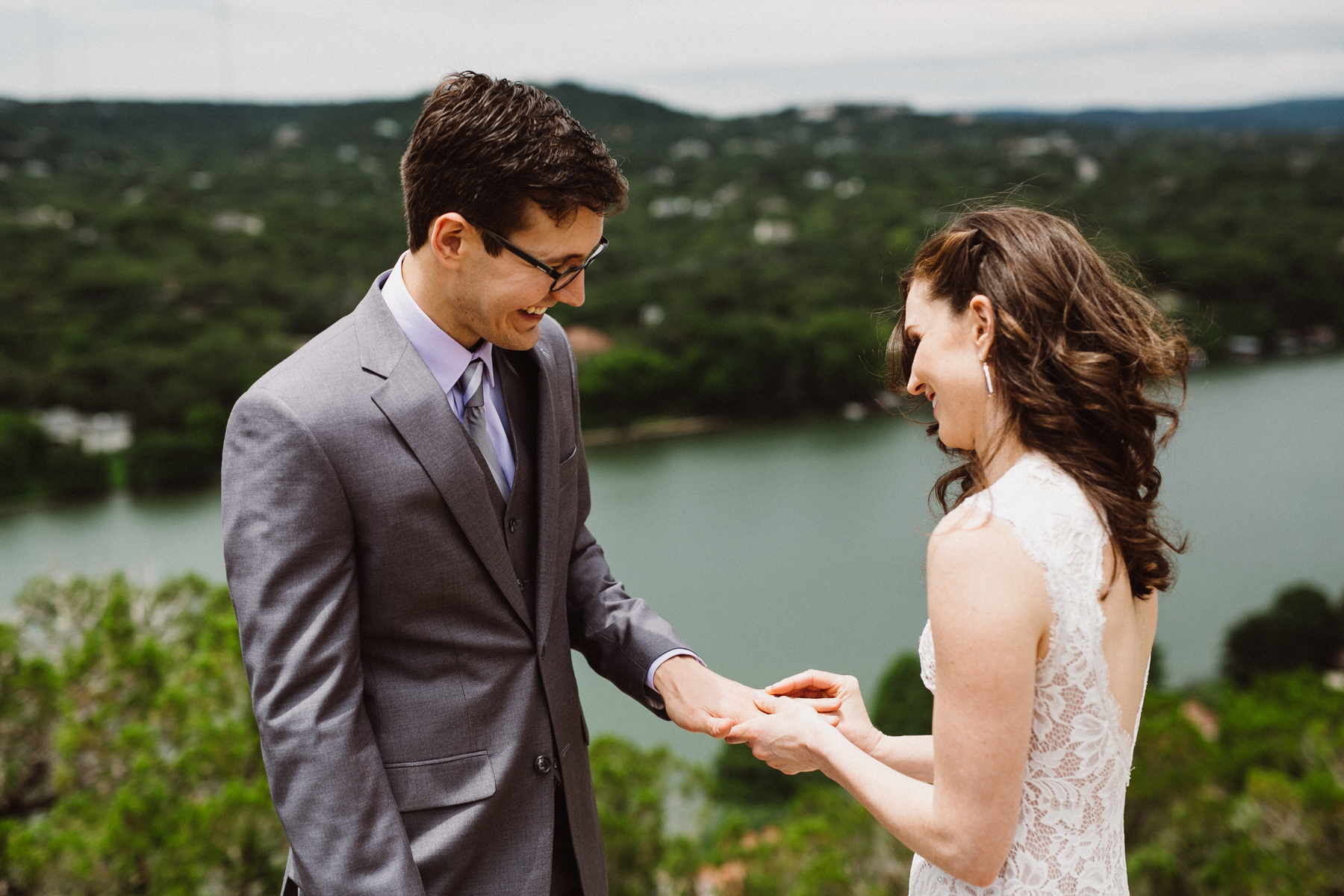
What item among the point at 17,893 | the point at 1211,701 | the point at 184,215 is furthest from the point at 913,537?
the point at 184,215

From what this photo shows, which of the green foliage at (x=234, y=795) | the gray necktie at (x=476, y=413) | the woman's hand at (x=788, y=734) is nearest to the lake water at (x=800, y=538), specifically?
the green foliage at (x=234, y=795)

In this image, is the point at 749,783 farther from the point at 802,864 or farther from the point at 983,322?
the point at 983,322

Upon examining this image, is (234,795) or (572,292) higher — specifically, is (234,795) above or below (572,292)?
below

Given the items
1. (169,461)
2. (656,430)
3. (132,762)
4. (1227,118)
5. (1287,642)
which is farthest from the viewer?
(1227,118)

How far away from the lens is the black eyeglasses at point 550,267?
1645 mm

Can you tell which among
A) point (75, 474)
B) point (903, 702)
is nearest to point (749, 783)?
point (903, 702)

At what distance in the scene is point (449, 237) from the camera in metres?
1.65

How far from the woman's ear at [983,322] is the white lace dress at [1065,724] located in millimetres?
179

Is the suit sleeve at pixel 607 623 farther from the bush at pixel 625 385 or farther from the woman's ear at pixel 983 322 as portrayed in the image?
the bush at pixel 625 385

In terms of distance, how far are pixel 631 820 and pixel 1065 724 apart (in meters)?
8.13

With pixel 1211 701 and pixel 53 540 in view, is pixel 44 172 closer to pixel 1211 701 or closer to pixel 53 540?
pixel 53 540

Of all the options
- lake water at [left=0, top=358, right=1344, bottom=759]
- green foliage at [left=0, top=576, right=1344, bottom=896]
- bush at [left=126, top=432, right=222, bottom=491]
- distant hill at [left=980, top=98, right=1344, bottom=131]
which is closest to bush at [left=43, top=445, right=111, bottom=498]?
lake water at [left=0, top=358, right=1344, bottom=759]

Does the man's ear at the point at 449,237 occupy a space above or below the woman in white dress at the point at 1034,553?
above

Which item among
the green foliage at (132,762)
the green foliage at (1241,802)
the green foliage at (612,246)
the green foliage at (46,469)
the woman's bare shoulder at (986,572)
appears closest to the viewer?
the woman's bare shoulder at (986,572)
